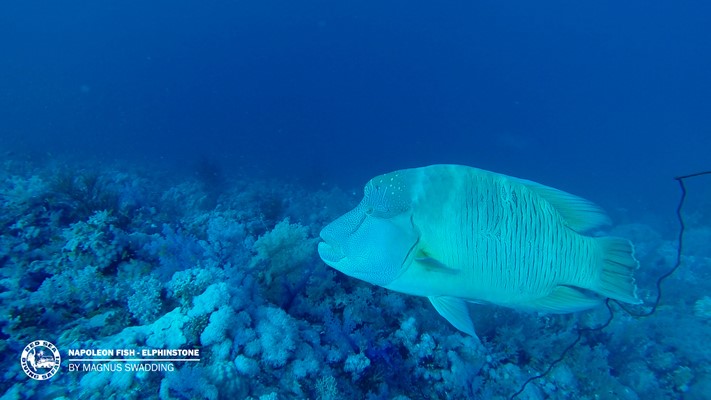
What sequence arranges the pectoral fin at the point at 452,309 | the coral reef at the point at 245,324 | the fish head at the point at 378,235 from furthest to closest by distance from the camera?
the coral reef at the point at 245,324, the pectoral fin at the point at 452,309, the fish head at the point at 378,235

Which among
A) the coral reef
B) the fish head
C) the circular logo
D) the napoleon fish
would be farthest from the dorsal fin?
the circular logo

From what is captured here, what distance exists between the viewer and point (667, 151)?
6762 cm

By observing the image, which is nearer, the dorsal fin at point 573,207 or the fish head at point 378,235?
the fish head at point 378,235

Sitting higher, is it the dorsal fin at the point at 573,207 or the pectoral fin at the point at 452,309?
the dorsal fin at the point at 573,207

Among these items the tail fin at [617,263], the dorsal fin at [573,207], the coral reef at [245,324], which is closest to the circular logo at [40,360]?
the coral reef at [245,324]

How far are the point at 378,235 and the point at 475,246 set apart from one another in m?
0.54

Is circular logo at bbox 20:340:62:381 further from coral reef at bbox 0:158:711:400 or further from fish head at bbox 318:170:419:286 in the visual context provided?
fish head at bbox 318:170:419:286

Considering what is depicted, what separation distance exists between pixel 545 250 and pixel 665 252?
12.9 metres

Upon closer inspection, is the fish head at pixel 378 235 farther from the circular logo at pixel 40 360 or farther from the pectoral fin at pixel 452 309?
the circular logo at pixel 40 360

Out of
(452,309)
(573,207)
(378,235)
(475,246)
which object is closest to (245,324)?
(378,235)

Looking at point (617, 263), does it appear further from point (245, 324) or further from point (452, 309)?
point (245, 324)

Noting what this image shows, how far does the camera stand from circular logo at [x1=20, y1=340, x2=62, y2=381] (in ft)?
6.99

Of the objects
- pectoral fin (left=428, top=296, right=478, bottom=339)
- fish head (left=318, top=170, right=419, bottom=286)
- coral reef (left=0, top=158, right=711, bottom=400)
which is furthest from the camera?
coral reef (left=0, top=158, right=711, bottom=400)

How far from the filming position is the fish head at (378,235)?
1907 millimetres
